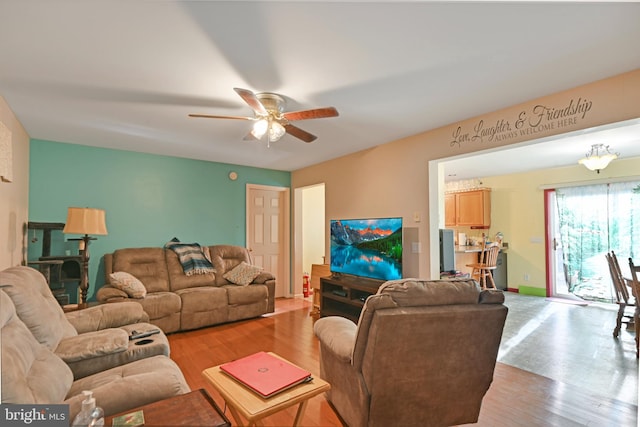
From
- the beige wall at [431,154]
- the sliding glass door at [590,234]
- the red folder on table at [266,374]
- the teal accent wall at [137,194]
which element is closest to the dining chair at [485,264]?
the sliding glass door at [590,234]

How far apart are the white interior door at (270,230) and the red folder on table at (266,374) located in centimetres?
397

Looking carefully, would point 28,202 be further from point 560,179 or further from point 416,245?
point 560,179

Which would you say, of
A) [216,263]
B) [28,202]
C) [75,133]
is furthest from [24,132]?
[216,263]

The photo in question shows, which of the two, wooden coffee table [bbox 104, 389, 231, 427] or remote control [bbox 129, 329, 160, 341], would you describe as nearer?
wooden coffee table [bbox 104, 389, 231, 427]

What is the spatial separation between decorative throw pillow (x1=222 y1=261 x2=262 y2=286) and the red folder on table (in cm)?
285

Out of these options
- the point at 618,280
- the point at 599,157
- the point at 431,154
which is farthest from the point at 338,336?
the point at 599,157

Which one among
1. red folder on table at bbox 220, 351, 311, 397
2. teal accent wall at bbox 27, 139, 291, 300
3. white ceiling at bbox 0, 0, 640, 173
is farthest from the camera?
teal accent wall at bbox 27, 139, 291, 300

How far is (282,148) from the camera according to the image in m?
4.33

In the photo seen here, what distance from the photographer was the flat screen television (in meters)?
3.63

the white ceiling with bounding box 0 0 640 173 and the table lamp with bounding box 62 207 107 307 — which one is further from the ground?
the white ceiling with bounding box 0 0 640 173

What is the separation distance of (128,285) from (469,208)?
6.39 m

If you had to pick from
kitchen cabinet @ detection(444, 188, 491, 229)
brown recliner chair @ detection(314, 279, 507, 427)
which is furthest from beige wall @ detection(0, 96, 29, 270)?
kitchen cabinet @ detection(444, 188, 491, 229)

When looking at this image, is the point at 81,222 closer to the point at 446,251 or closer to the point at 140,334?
the point at 140,334

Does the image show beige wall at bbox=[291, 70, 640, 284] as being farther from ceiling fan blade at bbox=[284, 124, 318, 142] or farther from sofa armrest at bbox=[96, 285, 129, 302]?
sofa armrest at bbox=[96, 285, 129, 302]
